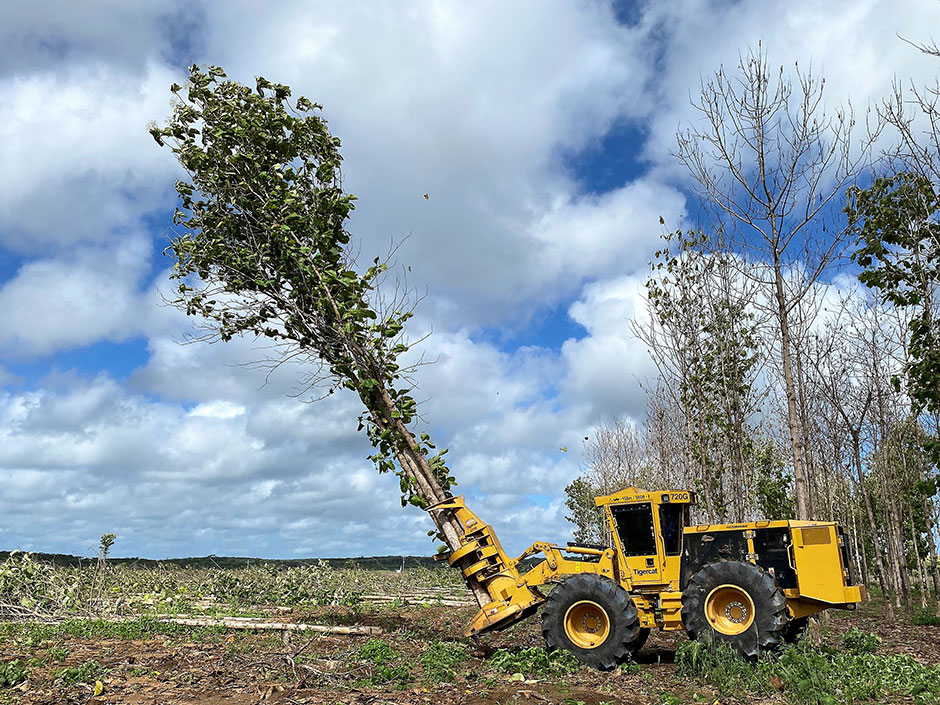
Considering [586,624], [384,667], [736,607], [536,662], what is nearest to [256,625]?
[384,667]

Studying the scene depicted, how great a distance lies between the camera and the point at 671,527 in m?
11.4

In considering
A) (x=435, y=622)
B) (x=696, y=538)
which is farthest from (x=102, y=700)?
(x=696, y=538)

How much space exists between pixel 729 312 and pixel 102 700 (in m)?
15.5

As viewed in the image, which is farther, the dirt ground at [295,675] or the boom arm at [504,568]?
the boom arm at [504,568]

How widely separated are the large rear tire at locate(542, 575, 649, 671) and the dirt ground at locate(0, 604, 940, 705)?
34 cm

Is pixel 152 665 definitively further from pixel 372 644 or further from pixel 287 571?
pixel 287 571

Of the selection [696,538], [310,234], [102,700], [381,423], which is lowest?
[102,700]

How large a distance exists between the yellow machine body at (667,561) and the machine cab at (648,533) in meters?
0.02

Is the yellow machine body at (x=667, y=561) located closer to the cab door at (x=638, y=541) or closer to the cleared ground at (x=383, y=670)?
the cab door at (x=638, y=541)

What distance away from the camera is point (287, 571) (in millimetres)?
19781

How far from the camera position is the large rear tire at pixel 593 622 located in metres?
10.5

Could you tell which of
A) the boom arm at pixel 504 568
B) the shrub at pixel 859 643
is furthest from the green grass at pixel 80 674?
the shrub at pixel 859 643

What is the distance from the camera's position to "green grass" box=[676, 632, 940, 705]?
8.46 metres

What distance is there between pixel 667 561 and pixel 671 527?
0.51 meters
